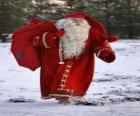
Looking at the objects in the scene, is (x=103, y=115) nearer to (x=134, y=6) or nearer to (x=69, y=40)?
(x=69, y=40)

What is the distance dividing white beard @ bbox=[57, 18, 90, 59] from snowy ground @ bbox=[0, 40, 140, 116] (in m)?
0.64

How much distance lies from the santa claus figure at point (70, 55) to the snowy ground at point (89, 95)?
7.9 inches

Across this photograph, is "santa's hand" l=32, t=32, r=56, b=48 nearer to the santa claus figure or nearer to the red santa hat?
the santa claus figure

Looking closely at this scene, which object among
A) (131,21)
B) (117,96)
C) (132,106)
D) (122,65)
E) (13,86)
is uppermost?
(132,106)

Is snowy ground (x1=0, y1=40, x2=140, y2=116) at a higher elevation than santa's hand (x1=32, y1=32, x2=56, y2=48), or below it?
below

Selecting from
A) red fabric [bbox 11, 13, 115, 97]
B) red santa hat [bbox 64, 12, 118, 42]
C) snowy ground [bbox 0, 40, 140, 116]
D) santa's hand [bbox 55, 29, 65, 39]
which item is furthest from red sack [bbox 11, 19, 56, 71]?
snowy ground [bbox 0, 40, 140, 116]

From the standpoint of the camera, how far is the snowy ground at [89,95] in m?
6.95

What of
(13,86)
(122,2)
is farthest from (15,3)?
(13,86)

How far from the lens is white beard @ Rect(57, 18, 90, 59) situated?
8.27 m

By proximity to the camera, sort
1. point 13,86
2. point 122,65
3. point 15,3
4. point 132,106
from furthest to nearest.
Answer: point 15,3, point 122,65, point 13,86, point 132,106

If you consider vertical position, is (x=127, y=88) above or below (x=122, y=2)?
above

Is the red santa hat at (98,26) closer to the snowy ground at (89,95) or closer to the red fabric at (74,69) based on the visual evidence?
the red fabric at (74,69)

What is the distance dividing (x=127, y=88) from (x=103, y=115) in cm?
321

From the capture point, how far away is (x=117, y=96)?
880cm
